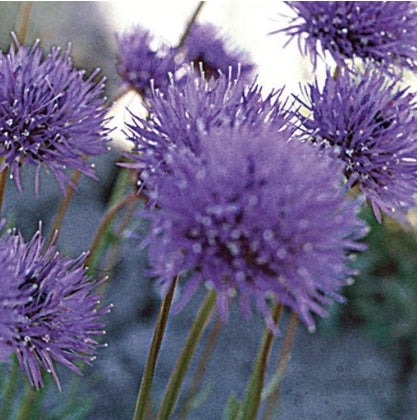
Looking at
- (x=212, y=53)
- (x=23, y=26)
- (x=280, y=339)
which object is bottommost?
(x=280, y=339)

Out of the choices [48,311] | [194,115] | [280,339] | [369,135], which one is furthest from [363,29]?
[280,339]

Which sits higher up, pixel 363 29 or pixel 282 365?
pixel 363 29

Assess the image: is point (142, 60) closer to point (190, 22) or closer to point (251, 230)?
point (190, 22)

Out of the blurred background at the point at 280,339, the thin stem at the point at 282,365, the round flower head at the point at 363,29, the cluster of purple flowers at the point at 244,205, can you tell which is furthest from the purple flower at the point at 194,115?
the blurred background at the point at 280,339

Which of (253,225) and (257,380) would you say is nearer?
(253,225)

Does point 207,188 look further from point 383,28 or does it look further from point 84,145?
point 383,28

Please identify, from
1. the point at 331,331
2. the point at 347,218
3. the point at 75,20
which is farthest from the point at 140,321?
the point at 347,218

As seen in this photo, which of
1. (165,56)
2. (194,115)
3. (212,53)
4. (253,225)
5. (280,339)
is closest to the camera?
(253,225)
